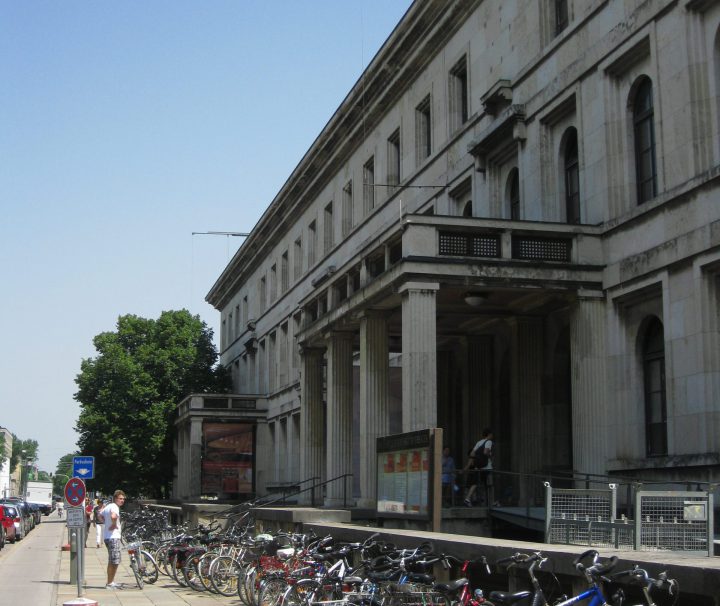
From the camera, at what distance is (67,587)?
81.7 ft

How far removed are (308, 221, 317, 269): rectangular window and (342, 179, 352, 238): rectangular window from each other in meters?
5.83

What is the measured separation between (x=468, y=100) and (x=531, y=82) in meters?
4.38

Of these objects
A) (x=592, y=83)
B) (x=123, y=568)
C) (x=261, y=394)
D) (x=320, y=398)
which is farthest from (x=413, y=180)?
(x=261, y=394)

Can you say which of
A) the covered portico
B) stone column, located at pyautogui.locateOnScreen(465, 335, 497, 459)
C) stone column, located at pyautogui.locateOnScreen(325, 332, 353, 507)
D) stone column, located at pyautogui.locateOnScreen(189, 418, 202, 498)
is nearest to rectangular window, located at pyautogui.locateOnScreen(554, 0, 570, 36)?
the covered portico

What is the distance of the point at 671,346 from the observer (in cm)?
2102

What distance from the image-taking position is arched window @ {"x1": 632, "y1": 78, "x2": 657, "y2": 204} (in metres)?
22.6

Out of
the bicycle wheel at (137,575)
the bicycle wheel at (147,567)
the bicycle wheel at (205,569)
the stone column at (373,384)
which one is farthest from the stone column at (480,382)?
the bicycle wheel at (205,569)

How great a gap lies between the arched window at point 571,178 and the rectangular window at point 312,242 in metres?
25.9

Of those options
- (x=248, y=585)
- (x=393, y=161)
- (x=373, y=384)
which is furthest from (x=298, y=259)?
(x=248, y=585)

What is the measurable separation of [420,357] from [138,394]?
48534 mm

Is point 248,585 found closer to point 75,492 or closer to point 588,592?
point 75,492

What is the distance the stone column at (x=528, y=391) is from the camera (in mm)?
27516

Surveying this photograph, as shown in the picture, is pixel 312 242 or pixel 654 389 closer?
pixel 654 389

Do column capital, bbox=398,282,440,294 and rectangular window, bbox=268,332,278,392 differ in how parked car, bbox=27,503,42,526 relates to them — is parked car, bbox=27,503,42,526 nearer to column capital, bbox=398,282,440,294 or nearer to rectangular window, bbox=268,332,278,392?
rectangular window, bbox=268,332,278,392
